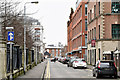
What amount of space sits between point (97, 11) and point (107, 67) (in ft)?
86.6

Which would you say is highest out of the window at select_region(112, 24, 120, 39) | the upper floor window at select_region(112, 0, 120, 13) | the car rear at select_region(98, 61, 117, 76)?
the upper floor window at select_region(112, 0, 120, 13)

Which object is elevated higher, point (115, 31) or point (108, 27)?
point (108, 27)

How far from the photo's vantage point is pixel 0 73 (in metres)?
17.0

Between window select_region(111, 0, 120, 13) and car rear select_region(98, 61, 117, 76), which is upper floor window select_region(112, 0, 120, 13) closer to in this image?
window select_region(111, 0, 120, 13)

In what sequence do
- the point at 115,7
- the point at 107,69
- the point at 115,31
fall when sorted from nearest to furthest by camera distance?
the point at 107,69
the point at 115,7
the point at 115,31

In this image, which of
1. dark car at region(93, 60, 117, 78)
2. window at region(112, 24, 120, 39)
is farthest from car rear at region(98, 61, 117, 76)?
window at region(112, 24, 120, 39)

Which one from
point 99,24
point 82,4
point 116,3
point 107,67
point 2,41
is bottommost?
point 107,67

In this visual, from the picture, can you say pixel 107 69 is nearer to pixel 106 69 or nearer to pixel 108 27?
pixel 106 69

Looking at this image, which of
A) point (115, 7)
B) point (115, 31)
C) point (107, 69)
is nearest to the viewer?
point (107, 69)

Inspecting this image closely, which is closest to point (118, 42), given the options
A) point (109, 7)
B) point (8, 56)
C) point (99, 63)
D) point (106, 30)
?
point (106, 30)

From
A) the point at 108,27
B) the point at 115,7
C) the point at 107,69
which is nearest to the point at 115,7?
the point at 115,7

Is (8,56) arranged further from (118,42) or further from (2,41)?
(118,42)

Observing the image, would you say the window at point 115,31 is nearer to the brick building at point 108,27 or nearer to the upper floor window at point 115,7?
the brick building at point 108,27

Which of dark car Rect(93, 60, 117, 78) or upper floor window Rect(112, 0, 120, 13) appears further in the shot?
upper floor window Rect(112, 0, 120, 13)
